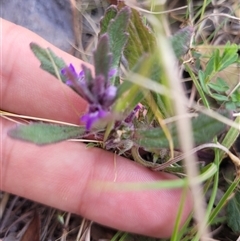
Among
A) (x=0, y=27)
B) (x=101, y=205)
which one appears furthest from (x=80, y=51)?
(x=101, y=205)

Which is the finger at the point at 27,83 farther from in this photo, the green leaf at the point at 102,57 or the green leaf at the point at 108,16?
the green leaf at the point at 102,57

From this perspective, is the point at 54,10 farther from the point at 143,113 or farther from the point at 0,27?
the point at 143,113

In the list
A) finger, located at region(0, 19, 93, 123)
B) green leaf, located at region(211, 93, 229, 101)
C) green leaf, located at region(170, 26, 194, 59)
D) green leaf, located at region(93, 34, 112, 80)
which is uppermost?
green leaf, located at region(170, 26, 194, 59)

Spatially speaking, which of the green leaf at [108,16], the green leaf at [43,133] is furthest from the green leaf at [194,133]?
the green leaf at [108,16]

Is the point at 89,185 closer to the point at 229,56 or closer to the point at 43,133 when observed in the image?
the point at 43,133

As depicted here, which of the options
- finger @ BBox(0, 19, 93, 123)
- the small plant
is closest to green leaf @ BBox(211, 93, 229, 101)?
the small plant

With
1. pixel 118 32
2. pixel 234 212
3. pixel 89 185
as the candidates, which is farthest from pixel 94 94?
pixel 234 212

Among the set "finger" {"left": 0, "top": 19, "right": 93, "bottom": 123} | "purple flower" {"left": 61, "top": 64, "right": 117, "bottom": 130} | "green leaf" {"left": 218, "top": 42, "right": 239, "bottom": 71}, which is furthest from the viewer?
"finger" {"left": 0, "top": 19, "right": 93, "bottom": 123}

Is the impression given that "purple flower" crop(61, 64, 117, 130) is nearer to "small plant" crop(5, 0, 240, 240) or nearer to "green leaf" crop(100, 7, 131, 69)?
"small plant" crop(5, 0, 240, 240)
